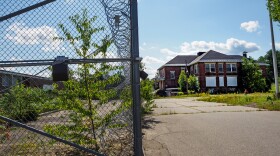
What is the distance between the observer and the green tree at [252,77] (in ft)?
171

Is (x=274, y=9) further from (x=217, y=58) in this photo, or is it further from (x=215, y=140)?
(x=217, y=58)

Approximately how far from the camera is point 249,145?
20.6 ft

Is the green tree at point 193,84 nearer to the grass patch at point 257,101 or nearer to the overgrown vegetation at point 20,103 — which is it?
the grass patch at point 257,101

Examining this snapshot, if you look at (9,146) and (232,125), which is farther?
(232,125)

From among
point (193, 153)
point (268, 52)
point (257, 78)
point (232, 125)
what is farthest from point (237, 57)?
point (268, 52)

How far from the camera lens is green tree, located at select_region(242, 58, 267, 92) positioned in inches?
2057

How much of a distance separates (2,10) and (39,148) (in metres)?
2.92

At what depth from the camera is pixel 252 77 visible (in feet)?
176

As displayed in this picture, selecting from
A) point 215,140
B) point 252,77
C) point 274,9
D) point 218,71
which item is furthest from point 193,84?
point 215,140

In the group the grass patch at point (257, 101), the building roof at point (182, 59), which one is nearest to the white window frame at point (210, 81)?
the building roof at point (182, 59)

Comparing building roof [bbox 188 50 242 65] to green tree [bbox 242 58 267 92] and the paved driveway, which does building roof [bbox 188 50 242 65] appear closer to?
green tree [bbox 242 58 267 92]

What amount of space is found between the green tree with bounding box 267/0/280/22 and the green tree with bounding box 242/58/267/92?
1304 inches

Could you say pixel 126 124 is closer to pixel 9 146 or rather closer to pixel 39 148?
pixel 39 148

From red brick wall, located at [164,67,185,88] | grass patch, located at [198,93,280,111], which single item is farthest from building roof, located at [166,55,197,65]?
grass patch, located at [198,93,280,111]
